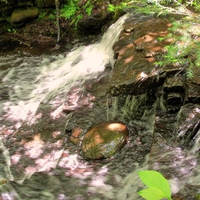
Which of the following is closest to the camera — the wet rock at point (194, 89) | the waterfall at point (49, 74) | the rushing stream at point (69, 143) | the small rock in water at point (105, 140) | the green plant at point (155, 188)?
the green plant at point (155, 188)

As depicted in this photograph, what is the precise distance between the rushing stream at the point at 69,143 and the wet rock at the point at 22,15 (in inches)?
85.4

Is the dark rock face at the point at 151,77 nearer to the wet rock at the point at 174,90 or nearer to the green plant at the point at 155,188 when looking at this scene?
the wet rock at the point at 174,90

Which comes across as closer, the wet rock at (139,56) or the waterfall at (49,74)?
the wet rock at (139,56)

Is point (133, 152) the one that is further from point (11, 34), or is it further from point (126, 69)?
point (11, 34)

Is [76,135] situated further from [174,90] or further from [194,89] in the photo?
[194,89]

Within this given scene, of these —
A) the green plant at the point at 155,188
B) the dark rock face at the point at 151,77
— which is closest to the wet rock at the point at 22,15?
the dark rock face at the point at 151,77

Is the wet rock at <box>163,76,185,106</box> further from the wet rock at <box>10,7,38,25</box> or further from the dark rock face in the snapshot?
the wet rock at <box>10,7,38,25</box>

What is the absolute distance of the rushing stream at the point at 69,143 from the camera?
3.77 metres

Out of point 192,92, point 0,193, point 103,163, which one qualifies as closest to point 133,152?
point 103,163

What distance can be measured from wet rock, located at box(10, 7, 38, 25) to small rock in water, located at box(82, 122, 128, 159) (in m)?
5.49

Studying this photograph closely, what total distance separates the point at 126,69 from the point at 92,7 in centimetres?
388

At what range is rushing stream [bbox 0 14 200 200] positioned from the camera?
377cm

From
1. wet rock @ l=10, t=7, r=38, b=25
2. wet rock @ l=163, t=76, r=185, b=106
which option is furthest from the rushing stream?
wet rock @ l=10, t=7, r=38, b=25

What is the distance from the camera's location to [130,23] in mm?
6324
